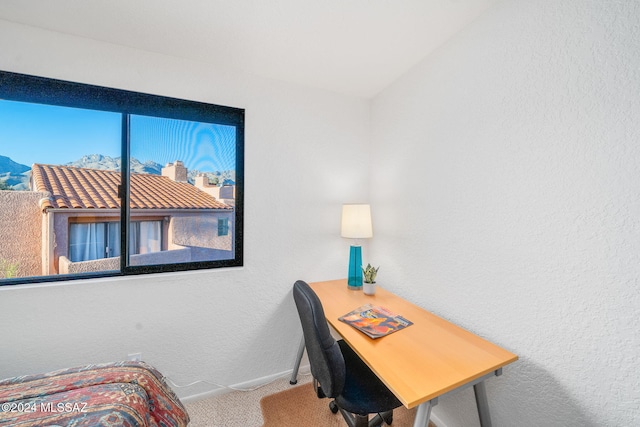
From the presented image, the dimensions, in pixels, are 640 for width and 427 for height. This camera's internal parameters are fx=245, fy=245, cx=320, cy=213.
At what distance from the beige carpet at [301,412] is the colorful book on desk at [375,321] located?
2.22ft

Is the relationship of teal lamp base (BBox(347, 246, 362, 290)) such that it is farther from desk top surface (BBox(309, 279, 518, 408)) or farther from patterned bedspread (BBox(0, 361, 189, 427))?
patterned bedspread (BBox(0, 361, 189, 427))

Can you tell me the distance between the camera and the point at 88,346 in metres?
1.47

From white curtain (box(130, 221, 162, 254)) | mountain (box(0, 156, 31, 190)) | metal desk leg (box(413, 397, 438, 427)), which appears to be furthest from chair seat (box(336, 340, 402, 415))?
mountain (box(0, 156, 31, 190))

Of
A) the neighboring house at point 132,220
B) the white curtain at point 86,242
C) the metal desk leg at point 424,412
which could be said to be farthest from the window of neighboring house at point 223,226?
the metal desk leg at point 424,412

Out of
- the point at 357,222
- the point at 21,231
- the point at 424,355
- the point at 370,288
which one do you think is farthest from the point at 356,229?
the point at 21,231

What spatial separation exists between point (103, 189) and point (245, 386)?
170cm

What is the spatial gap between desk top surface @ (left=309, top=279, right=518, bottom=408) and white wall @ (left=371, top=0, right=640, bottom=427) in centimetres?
14

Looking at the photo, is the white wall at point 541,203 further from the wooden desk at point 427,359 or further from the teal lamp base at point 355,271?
the teal lamp base at point 355,271

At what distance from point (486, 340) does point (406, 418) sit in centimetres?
79

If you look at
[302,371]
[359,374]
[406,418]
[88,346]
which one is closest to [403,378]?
[359,374]

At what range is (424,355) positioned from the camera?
1119mm

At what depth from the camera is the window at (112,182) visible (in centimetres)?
142

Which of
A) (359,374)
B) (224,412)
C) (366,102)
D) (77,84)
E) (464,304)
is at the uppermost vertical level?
(366,102)

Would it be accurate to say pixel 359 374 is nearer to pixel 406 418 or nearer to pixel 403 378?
pixel 403 378
